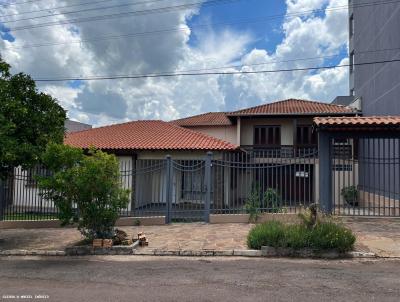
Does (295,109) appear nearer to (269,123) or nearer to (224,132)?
(269,123)

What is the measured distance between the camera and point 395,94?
15.6 metres

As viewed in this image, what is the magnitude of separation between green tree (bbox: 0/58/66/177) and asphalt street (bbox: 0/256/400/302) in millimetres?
2584

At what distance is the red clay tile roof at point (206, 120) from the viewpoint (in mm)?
27481

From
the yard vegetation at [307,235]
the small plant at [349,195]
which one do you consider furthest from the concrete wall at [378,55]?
the yard vegetation at [307,235]

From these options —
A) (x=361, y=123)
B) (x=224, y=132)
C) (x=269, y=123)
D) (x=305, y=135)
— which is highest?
(x=269, y=123)

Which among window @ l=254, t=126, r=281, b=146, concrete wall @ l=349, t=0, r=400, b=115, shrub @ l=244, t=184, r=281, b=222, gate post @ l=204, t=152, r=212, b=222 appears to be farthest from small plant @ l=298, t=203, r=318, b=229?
window @ l=254, t=126, r=281, b=146

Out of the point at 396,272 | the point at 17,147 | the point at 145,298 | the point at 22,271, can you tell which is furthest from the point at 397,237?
the point at 17,147

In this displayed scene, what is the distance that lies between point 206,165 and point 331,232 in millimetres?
5141

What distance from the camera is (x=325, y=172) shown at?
40.0 ft

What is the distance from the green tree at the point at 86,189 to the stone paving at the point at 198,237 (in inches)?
38.6

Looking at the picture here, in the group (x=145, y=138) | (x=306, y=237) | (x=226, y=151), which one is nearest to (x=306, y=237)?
(x=306, y=237)

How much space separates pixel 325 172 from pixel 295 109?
1265 cm

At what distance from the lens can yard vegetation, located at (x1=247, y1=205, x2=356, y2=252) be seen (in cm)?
804

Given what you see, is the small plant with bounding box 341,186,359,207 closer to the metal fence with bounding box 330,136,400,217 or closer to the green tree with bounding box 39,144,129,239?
the metal fence with bounding box 330,136,400,217
